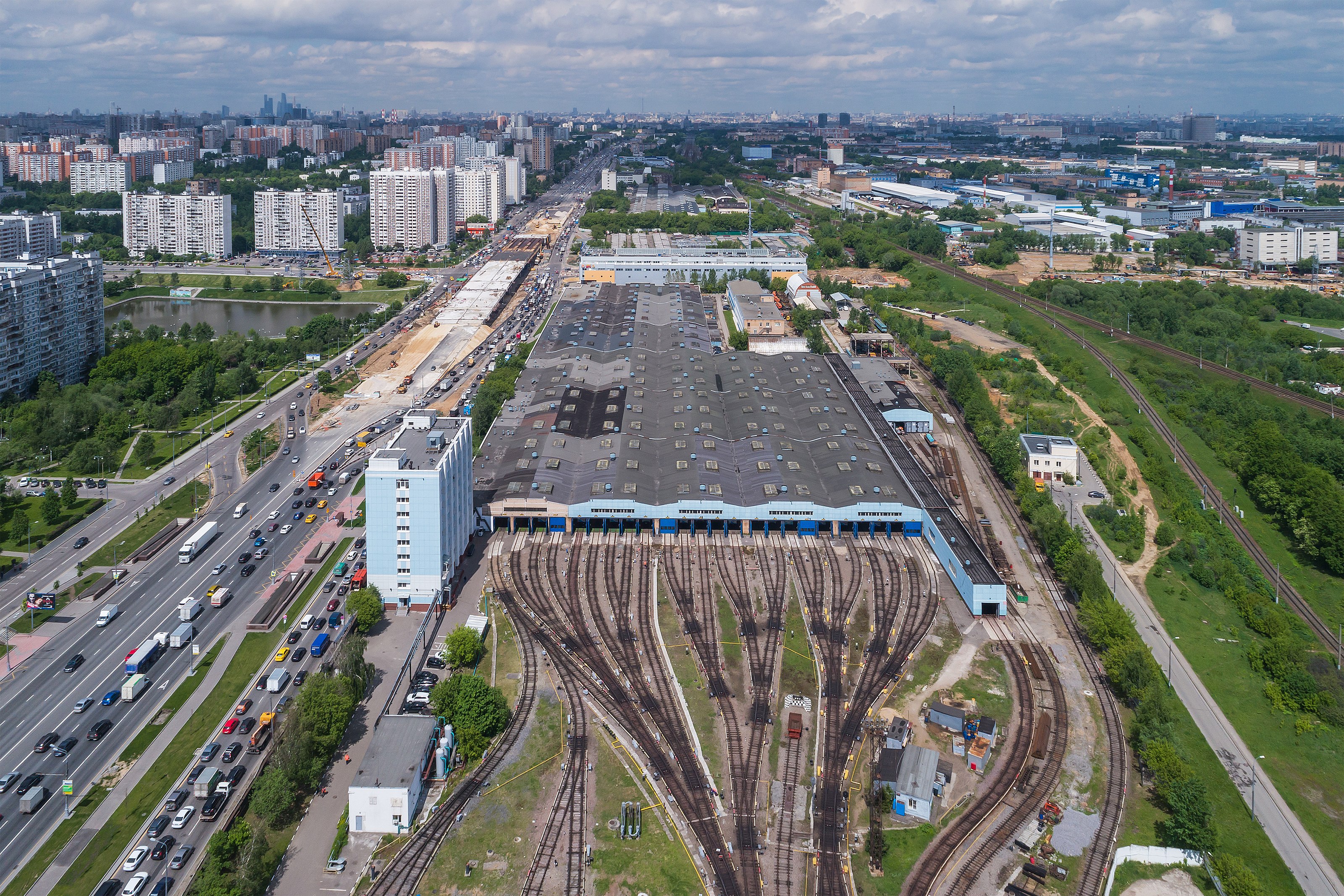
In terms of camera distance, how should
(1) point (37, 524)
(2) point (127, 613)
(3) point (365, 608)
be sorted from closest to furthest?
(3) point (365, 608)
(2) point (127, 613)
(1) point (37, 524)

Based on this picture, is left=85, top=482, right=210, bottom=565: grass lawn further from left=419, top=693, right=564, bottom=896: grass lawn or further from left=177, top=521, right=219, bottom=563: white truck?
left=419, top=693, right=564, bottom=896: grass lawn

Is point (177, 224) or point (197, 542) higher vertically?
point (177, 224)

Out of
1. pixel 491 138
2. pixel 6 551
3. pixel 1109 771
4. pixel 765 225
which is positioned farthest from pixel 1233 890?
pixel 491 138

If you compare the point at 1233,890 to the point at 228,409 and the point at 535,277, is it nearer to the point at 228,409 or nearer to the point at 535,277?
the point at 228,409

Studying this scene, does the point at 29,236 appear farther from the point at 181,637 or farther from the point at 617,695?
the point at 617,695

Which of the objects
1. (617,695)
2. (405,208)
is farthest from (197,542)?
(405,208)

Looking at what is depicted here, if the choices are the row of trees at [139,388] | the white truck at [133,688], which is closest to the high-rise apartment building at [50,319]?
the row of trees at [139,388]

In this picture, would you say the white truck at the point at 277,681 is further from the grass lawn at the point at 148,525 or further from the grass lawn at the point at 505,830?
the grass lawn at the point at 148,525
